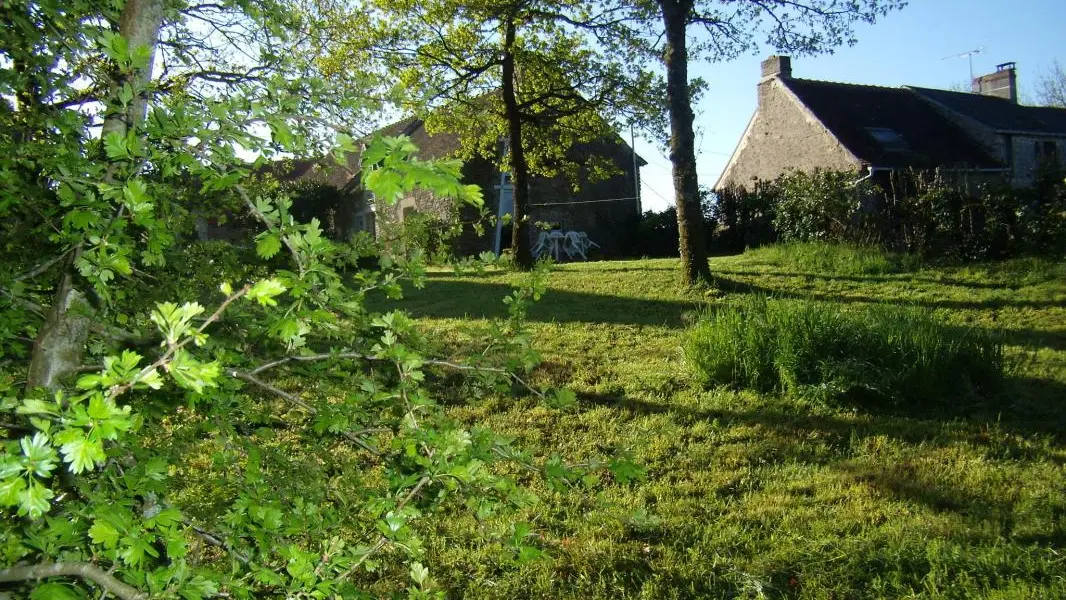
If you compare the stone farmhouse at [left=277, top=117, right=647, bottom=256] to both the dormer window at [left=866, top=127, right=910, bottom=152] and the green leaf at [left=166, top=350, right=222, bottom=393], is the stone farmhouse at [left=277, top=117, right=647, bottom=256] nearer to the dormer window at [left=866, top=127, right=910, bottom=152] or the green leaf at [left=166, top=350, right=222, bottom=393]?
the dormer window at [left=866, top=127, right=910, bottom=152]

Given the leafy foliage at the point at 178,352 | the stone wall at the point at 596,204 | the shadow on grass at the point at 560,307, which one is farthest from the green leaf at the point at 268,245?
the stone wall at the point at 596,204

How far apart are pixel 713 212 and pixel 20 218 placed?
22.6m

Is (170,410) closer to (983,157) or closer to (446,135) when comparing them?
(446,135)

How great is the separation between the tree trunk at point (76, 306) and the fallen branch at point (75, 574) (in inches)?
19.5

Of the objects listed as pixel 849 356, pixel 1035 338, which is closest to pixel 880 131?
pixel 1035 338

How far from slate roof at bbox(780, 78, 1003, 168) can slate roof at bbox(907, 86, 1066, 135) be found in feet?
2.40

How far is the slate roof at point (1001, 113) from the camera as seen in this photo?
26.0 meters

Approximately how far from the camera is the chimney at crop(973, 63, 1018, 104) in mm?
30500

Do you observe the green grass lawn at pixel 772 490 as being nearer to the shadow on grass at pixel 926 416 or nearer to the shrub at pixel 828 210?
the shadow on grass at pixel 926 416

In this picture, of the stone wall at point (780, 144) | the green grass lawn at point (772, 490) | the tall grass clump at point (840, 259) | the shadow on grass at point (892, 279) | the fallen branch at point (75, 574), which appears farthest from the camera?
the stone wall at point (780, 144)

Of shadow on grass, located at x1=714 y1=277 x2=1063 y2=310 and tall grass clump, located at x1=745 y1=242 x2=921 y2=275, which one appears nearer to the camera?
shadow on grass, located at x1=714 y1=277 x2=1063 y2=310

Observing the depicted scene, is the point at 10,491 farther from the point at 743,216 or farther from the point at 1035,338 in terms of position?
the point at 743,216

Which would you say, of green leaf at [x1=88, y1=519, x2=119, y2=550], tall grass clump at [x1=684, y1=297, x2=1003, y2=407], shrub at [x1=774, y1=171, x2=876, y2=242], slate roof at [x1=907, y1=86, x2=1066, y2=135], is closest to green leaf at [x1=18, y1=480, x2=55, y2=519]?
green leaf at [x1=88, y1=519, x2=119, y2=550]

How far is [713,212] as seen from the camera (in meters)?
23.2
